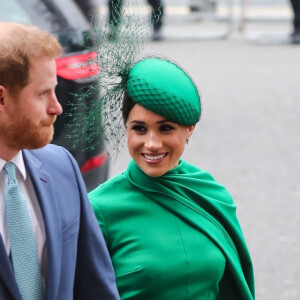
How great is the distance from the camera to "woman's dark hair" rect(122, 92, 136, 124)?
8.70 feet

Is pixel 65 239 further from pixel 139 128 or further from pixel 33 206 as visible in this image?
pixel 139 128

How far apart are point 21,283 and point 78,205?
271 mm

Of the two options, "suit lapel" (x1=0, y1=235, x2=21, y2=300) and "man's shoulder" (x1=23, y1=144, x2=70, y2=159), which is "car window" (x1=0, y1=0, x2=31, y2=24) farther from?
"suit lapel" (x1=0, y1=235, x2=21, y2=300)

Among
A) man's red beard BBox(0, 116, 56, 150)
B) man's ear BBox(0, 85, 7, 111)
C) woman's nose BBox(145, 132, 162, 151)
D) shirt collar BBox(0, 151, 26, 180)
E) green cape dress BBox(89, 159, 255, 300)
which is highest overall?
man's ear BBox(0, 85, 7, 111)

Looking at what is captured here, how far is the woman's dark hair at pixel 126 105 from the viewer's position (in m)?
2.65

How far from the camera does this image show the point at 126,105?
2676 millimetres

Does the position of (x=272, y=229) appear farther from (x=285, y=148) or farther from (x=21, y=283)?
(x=21, y=283)

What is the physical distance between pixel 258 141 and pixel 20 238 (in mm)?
6315

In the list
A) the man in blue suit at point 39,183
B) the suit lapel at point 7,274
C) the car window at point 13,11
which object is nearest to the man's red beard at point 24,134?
the man in blue suit at point 39,183

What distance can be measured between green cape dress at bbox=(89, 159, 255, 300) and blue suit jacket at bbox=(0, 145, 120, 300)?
0.27 metres

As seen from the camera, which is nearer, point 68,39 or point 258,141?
point 68,39

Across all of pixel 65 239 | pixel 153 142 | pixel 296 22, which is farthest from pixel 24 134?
pixel 296 22

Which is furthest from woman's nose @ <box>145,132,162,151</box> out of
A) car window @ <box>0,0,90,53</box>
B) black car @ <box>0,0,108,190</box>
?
car window @ <box>0,0,90,53</box>

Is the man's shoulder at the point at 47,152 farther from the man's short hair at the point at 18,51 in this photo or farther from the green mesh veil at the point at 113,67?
the green mesh veil at the point at 113,67
